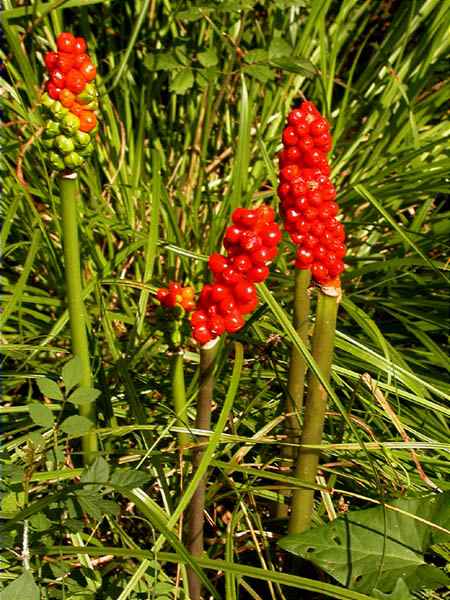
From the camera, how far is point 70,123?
1659mm

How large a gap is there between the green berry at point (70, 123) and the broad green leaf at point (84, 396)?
2.11ft

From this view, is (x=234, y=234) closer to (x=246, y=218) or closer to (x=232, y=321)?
(x=246, y=218)

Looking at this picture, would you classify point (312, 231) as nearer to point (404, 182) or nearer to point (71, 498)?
point (71, 498)

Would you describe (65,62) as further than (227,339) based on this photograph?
No

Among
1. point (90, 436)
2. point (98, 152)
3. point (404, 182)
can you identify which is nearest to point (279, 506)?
point (90, 436)

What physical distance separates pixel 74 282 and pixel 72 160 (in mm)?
314

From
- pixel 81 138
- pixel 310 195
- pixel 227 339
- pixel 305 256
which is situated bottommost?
pixel 227 339

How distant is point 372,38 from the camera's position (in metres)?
4.55

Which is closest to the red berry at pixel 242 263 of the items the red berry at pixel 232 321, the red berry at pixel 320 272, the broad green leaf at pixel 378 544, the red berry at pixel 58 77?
the red berry at pixel 232 321

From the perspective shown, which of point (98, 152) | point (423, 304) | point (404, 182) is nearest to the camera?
point (423, 304)

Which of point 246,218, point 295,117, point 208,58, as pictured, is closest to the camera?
point 246,218

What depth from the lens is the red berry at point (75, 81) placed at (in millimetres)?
1642

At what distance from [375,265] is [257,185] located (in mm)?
725

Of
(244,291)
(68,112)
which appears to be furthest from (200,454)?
(68,112)
